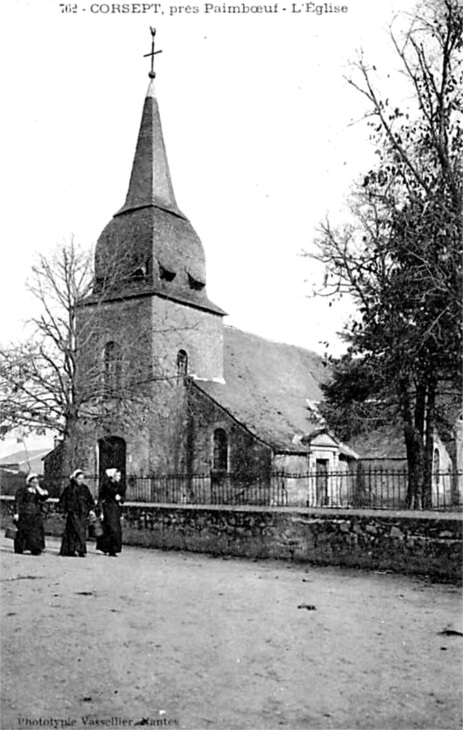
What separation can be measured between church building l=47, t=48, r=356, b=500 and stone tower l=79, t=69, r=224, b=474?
41 mm

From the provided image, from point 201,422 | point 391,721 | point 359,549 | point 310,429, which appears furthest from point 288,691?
point 310,429

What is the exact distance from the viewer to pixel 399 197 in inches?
644

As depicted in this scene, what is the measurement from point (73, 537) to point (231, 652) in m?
7.87

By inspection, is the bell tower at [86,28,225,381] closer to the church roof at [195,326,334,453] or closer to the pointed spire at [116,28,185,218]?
the pointed spire at [116,28,185,218]

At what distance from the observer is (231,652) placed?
632 centimetres

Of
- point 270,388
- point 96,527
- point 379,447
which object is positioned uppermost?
point 270,388

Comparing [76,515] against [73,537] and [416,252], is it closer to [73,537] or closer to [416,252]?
[73,537]

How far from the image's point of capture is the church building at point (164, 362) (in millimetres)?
26609

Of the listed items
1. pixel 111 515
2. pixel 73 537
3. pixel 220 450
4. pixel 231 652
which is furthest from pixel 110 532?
pixel 220 450

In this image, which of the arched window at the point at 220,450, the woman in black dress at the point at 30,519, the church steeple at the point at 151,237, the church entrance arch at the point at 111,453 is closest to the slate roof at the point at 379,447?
the arched window at the point at 220,450

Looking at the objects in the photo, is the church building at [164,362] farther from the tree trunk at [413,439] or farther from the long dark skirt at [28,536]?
the long dark skirt at [28,536]

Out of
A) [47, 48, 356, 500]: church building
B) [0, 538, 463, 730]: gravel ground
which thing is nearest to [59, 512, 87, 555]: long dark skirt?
[0, 538, 463, 730]: gravel ground

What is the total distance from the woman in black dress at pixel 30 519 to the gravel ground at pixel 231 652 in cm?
306

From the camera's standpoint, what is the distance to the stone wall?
10.4 meters
